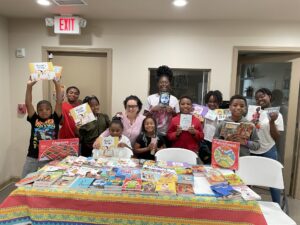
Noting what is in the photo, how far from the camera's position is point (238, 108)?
7.32 ft

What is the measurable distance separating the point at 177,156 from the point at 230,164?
613 mm

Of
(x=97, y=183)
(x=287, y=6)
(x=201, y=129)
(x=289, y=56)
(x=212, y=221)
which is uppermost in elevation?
(x=287, y=6)

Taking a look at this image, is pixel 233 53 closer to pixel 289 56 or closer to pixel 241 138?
pixel 289 56

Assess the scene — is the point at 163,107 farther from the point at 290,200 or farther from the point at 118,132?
the point at 290,200

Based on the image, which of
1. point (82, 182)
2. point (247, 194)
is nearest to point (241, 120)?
point (247, 194)

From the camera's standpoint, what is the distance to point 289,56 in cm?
319

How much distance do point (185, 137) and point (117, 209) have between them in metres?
1.35

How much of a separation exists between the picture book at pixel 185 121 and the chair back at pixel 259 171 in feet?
2.10

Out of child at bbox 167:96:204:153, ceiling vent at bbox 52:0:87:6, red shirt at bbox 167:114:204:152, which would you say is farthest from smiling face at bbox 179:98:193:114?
ceiling vent at bbox 52:0:87:6

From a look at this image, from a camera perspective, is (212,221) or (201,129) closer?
(212,221)

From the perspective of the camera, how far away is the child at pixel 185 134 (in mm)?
2592

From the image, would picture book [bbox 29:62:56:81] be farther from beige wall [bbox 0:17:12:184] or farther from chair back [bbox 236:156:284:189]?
chair back [bbox 236:156:284:189]

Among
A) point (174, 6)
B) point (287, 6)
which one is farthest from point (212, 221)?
point (287, 6)

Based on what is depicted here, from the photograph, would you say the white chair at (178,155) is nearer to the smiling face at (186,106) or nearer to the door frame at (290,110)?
the smiling face at (186,106)
